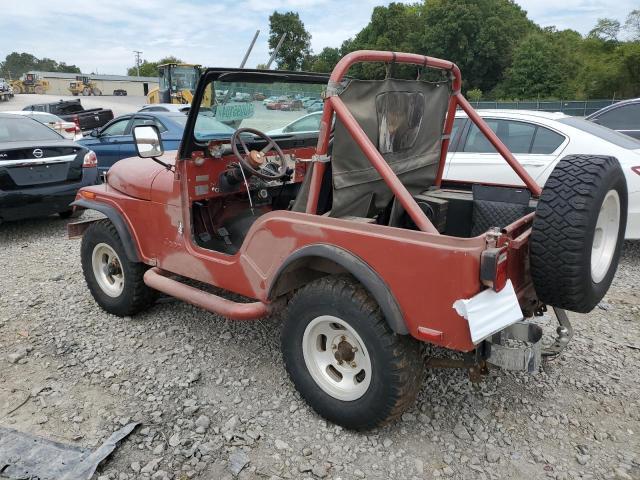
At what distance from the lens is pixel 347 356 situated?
8.95 ft

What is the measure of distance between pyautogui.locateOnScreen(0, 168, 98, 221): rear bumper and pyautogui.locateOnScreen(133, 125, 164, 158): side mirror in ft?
11.5

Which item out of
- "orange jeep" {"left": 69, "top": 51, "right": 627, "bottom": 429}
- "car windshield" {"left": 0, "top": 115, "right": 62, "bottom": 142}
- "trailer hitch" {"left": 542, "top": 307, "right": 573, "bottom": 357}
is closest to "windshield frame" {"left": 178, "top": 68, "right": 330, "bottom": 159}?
"orange jeep" {"left": 69, "top": 51, "right": 627, "bottom": 429}

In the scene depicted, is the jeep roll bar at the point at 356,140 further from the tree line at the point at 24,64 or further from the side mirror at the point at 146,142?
the tree line at the point at 24,64

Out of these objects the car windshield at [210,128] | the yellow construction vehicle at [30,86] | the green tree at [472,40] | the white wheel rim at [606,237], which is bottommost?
the white wheel rim at [606,237]

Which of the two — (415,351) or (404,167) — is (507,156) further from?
(415,351)

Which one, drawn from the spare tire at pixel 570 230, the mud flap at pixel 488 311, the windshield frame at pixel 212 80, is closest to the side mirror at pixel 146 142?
the windshield frame at pixel 212 80

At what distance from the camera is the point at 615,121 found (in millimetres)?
7953

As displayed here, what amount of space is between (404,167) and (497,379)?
1488mm

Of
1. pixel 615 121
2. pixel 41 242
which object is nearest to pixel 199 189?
pixel 41 242

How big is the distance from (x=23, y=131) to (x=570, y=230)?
7.12m

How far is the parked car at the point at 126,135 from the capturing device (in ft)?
26.7

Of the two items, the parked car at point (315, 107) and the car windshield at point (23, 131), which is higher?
the parked car at point (315, 107)

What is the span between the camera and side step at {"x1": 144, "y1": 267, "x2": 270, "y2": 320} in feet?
9.76

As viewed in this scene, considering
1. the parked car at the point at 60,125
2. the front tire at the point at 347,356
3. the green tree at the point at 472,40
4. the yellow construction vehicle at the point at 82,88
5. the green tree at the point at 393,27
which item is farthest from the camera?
the yellow construction vehicle at the point at 82,88
